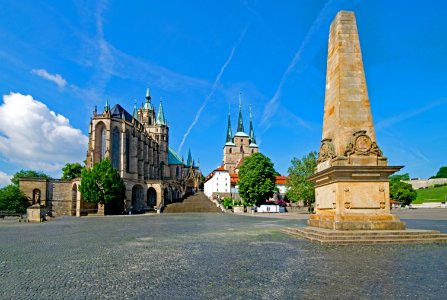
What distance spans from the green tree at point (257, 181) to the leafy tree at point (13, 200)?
40.4 metres

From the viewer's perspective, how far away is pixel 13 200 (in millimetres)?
59375

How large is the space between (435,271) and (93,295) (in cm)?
589

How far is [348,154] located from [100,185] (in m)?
49.9

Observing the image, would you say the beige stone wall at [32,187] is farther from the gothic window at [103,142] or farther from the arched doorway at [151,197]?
the arched doorway at [151,197]

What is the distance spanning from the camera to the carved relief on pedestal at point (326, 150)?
12203 millimetres

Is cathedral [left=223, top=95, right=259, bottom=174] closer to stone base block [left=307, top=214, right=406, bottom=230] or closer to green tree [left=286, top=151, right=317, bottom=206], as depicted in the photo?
green tree [left=286, top=151, right=317, bottom=206]

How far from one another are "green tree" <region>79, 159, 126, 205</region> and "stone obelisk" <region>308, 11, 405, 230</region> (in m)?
46.8

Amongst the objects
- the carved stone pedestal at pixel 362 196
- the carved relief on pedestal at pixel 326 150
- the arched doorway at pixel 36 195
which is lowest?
the arched doorway at pixel 36 195

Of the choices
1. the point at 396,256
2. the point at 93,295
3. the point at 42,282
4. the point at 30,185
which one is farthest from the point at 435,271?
the point at 30,185

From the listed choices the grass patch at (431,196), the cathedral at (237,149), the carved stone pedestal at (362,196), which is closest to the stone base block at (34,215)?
the carved stone pedestal at (362,196)

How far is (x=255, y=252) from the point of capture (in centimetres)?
863

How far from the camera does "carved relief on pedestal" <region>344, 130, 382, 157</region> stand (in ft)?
37.6

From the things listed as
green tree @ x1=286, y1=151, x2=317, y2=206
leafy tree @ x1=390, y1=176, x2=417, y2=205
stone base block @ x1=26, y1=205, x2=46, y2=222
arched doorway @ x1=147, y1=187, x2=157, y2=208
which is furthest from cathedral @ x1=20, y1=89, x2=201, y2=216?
leafy tree @ x1=390, y1=176, x2=417, y2=205

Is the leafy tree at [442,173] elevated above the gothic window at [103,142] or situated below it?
below
